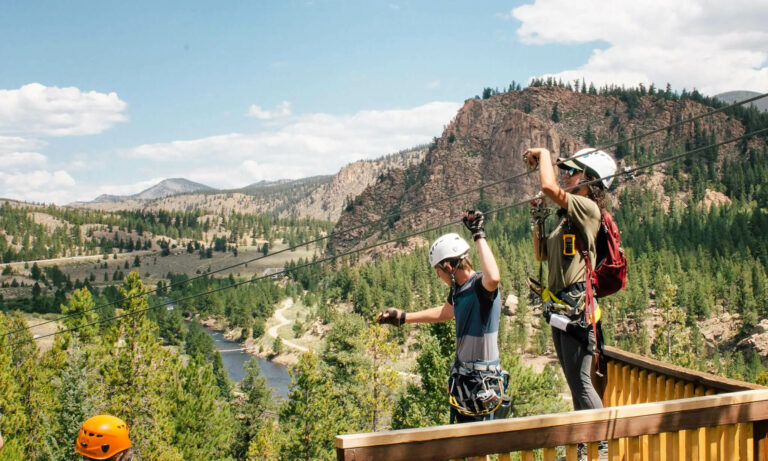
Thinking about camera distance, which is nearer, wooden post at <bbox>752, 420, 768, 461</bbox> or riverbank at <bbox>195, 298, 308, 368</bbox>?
wooden post at <bbox>752, 420, 768, 461</bbox>

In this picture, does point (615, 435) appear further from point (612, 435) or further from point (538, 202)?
point (538, 202)

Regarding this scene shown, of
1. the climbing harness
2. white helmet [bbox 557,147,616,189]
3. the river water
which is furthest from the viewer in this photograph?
the river water

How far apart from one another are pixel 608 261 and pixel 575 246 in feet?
1.01

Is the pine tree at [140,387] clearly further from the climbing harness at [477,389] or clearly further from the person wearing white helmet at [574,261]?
the person wearing white helmet at [574,261]

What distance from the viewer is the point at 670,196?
477 ft

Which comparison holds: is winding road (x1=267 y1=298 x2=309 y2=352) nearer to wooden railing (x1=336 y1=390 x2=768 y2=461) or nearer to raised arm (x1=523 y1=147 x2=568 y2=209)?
raised arm (x1=523 y1=147 x2=568 y2=209)

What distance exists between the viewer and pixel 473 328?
428 cm

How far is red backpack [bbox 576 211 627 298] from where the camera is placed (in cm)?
427

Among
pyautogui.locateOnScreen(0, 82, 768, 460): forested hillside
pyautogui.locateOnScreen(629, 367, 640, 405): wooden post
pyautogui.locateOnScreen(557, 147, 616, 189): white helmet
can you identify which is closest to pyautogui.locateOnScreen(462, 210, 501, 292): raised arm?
pyautogui.locateOnScreen(557, 147, 616, 189): white helmet

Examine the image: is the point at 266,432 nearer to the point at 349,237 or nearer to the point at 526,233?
the point at 526,233

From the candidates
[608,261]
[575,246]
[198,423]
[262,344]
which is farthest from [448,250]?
[262,344]

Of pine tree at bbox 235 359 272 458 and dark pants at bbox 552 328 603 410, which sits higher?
dark pants at bbox 552 328 603 410

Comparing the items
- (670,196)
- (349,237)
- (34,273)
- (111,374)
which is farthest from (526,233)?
(34,273)

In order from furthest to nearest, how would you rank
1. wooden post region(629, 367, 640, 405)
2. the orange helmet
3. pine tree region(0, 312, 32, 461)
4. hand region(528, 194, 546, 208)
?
pine tree region(0, 312, 32, 461)
wooden post region(629, 367, 640, 405)
hand region(528, 194, 546, 208)
the orange helmet
